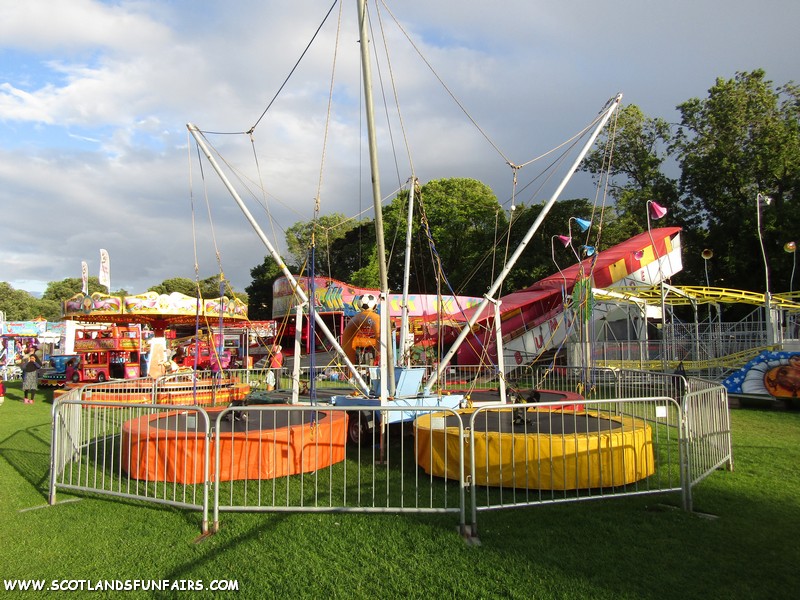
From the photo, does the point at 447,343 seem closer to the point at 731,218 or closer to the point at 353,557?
the point at 731,218

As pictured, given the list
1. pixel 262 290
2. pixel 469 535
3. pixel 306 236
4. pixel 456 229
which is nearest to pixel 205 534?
pixel 469 535

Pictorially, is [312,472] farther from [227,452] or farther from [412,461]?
[412,461]

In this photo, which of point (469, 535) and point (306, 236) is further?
point (306, 236)

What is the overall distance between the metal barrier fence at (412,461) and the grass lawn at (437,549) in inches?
7.0

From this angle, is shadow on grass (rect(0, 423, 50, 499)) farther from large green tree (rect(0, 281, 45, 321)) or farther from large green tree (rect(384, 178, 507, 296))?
large green tree (rect(0, 281, 45, 321))

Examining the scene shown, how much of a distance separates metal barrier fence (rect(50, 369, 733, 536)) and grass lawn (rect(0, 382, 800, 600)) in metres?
0.18

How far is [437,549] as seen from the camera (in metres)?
4.55

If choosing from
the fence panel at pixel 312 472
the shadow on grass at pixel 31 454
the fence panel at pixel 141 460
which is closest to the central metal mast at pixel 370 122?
the fence panel at pixel 312 472

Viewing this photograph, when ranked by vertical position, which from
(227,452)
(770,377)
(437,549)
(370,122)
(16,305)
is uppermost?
(16,305)

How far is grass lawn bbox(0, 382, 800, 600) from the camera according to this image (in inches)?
155

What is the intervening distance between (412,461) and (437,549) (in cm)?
313

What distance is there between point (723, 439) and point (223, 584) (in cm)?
619

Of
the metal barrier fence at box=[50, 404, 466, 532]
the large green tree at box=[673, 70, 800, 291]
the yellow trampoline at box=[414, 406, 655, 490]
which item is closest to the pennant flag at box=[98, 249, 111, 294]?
the metal barrier fence at box=[50, 404, 466, 532]

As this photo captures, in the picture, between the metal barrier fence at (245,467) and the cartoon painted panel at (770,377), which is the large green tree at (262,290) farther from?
the metal barrier fence at (245,467)
